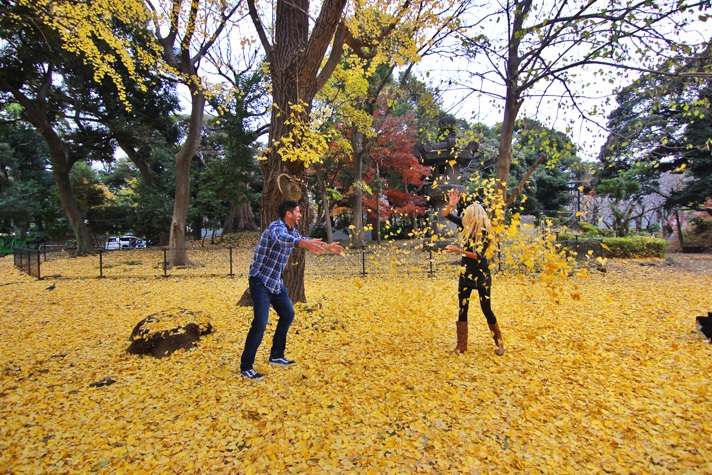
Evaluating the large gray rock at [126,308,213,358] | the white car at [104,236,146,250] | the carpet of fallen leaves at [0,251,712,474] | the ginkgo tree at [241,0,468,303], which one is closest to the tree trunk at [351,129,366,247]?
the ginkgo tree at [241,0,468,303]

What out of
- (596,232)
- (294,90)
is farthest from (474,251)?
(596,232)

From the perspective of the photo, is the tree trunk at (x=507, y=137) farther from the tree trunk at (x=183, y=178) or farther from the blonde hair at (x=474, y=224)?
the tree trunk at (x=183, y=178)

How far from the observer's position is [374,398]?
2.95 m

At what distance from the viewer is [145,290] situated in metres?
8.20

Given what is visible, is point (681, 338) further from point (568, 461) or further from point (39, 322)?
point (39, 322)

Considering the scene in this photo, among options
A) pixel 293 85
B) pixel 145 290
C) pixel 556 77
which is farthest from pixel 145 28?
pixel 556 77

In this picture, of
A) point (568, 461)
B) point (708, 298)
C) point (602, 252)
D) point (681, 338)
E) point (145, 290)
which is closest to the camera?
point (568, 461)

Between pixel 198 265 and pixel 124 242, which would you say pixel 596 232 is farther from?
pixel 124 242

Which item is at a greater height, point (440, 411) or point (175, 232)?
point (175, 232)

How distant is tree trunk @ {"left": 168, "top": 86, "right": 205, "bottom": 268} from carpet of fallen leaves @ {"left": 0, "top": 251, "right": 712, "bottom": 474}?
6394 mm

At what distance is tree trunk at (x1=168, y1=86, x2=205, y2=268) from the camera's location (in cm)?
1123

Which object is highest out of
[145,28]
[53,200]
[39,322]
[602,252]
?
[145,28]

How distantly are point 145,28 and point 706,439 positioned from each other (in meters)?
14.5

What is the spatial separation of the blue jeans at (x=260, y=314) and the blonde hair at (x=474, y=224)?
1.91 meters
